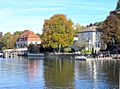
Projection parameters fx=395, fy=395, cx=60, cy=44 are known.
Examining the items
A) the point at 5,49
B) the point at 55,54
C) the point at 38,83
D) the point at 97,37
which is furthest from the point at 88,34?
the point at 38,83

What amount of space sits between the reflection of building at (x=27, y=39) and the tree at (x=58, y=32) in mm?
51218

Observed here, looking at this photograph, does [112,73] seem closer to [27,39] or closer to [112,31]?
[112,31]

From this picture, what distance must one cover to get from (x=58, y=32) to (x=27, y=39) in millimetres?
56000

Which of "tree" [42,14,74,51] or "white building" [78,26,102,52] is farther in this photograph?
"white building" [78,26,102,52]

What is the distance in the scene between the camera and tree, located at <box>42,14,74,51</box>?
118m

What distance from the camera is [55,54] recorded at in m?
119

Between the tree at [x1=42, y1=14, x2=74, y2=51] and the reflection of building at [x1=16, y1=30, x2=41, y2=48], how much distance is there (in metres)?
51.2

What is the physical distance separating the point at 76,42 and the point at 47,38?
1586cm

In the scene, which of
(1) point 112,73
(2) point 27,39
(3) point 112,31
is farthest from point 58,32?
(1) point 112,73

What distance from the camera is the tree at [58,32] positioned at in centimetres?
11762

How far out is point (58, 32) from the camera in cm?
11912

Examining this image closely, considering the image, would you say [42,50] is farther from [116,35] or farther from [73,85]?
[73,85]

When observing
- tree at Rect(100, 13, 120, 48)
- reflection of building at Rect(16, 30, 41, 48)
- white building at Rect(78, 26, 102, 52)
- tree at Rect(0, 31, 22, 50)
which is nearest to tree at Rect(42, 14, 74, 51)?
white building at Rect(78, 26, 102, 52)

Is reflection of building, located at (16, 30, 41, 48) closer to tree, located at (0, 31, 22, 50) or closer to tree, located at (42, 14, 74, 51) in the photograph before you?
tree, located at (0, 31, 22, 50)
